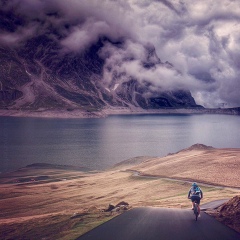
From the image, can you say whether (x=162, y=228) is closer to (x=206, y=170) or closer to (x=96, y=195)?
(x=96, y=195)

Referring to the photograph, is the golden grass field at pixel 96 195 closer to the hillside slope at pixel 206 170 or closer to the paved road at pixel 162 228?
the hillside slope at pixel 206 170

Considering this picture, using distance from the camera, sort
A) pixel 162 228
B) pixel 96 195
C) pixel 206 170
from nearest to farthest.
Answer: pixel 162 228 → pixel 96 195 → pixel 206 170

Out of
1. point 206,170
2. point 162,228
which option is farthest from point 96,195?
point 162,228

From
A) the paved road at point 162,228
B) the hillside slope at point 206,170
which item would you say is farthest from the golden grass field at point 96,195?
the paved road at point 162,228

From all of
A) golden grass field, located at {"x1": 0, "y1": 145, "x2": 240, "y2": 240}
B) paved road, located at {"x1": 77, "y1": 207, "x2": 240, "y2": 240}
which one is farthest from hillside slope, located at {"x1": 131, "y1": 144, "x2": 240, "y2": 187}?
paved road, located at {"x1": 77, "y1": 207, "x2": 240, "y2": 240}

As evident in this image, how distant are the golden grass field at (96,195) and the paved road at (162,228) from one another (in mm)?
1708

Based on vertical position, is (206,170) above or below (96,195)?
above

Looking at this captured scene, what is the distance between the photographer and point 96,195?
4203cm

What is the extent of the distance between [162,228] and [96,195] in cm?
2657

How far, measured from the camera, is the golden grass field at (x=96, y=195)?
20406mm

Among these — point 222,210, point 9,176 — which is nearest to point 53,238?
point 222,210

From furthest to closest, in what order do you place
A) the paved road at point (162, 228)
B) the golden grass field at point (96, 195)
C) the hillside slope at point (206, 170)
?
the hillside slope at point (206, 170), the golden grass field at point (96, 195), the paved road at point (162, 228)

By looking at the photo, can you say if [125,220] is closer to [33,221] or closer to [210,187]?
[33,221]

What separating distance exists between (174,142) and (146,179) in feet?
361
